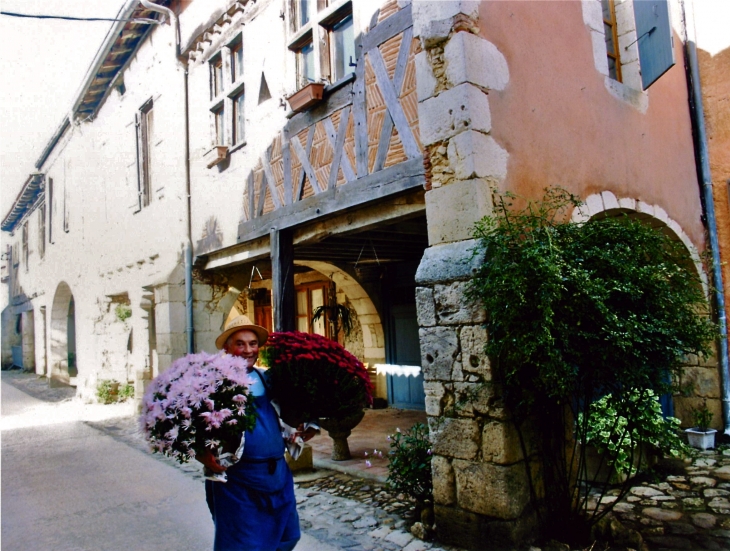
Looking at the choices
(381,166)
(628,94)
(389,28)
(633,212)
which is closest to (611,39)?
(628,94)

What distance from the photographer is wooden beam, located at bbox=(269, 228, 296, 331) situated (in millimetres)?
5512

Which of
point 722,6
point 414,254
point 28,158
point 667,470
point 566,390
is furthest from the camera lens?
point 28,158

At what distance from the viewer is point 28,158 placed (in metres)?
14.6

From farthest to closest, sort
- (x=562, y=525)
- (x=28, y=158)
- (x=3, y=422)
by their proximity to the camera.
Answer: (x=28, y=158) → (x=3, y=422) → (x=562, y=525)

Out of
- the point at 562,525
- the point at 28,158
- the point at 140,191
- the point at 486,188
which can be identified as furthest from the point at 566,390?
the point at 28,158

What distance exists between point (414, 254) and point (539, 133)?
4.01 meters

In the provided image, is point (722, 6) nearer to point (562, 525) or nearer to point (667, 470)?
point (667, 470)

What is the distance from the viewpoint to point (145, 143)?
929 cm

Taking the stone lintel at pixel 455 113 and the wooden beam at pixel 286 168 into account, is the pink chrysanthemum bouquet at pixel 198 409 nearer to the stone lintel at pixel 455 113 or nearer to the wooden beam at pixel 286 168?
the stone lintel at pixel 455 113

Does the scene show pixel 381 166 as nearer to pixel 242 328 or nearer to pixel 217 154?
pixel 242 328

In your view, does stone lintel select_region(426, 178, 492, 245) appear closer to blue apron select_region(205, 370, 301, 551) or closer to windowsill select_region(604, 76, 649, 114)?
blue apron select_region(205, 370, 301, 551)

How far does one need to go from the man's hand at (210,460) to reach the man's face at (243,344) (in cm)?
51

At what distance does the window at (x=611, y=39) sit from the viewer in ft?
17.9

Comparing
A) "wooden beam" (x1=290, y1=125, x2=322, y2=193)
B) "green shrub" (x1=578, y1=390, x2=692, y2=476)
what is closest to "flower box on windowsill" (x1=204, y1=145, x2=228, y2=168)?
"wooden beam" (x1=290, y1=125, x2=322, y2=193)
